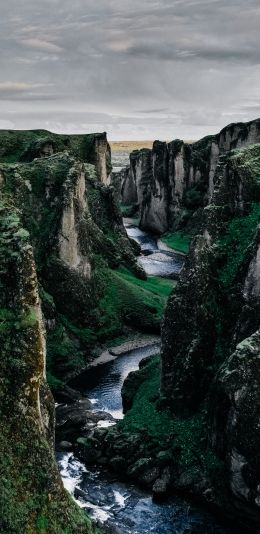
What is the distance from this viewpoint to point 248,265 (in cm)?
4909

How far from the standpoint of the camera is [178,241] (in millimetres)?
131000

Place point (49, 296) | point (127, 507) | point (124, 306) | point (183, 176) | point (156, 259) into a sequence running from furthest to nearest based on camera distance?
point (183, 176) < point (156, 259) < point (124, 306) < point (49, 296) < point (127, 507)

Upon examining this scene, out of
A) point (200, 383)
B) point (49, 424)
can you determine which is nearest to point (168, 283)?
point (200, 383)

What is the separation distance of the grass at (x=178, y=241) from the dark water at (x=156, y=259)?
1.48 meters

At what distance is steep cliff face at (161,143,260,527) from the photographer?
41219 mm

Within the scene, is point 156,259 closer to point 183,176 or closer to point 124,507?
point 183,176

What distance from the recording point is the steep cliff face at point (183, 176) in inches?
5212

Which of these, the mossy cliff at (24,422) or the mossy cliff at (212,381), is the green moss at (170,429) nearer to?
the mossy cliff at (212,381)

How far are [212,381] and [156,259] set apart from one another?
2891 inches

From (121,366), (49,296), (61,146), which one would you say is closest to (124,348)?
(121,366)

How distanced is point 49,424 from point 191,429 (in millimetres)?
14427

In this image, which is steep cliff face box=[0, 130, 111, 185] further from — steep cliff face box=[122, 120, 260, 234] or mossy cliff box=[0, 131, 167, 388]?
mossy cliff box=[0, 131, 167, 388]

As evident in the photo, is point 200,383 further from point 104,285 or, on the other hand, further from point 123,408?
point 104,285

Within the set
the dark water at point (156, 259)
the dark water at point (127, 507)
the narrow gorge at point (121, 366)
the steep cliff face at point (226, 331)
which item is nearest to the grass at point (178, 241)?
the dark water at point (156, 259)
